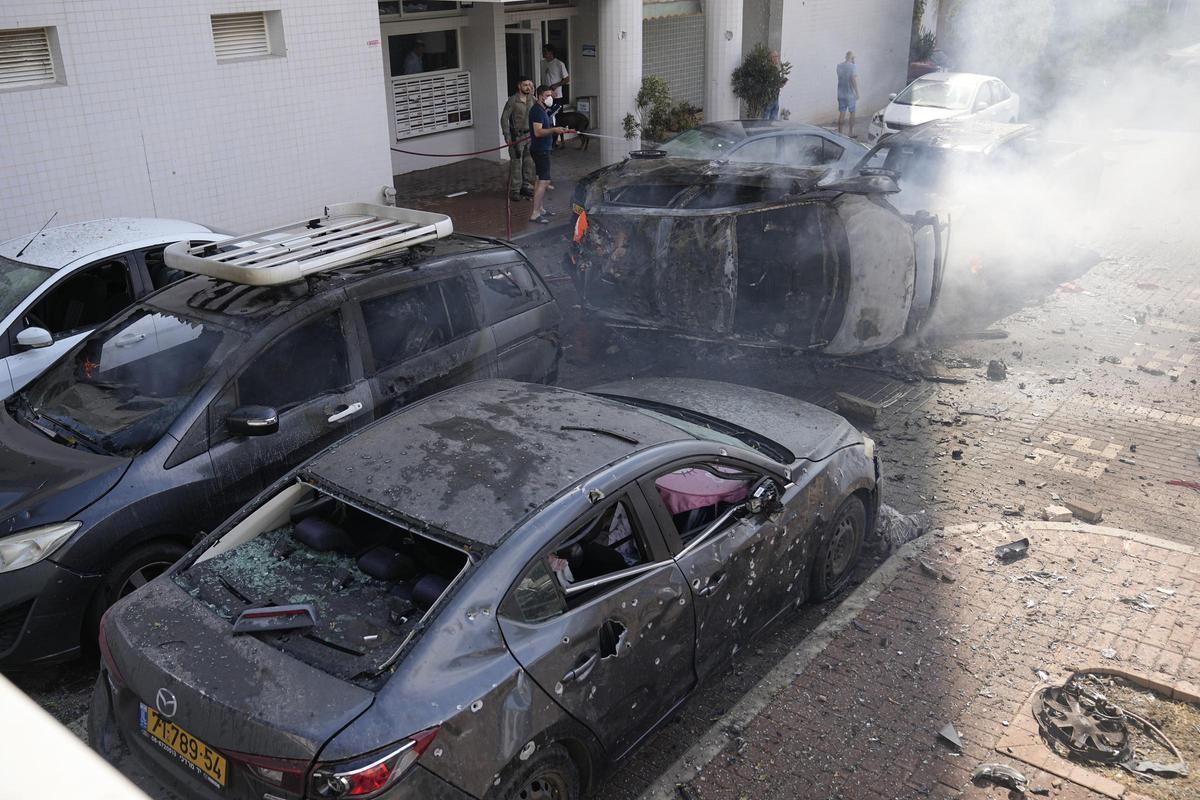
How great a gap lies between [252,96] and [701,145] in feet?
18.0

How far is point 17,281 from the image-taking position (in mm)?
7090

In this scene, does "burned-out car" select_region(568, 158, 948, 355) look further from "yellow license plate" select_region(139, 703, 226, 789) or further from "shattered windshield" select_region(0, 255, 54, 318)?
"yellow license plate" select_region(139, 703, 226, 789)

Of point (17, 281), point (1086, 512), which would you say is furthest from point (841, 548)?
point (17, 281)

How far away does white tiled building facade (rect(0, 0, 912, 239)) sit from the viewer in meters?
9.88

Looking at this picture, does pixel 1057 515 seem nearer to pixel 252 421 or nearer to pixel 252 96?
pixel 252 421

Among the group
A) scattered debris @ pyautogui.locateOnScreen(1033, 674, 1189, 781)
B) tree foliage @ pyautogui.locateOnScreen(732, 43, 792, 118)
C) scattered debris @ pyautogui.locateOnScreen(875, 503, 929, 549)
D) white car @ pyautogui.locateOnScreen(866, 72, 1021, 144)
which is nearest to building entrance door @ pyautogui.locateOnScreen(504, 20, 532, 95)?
tree foliage @ pyautogui.locateOnScreen(732, 43, 792, 118)

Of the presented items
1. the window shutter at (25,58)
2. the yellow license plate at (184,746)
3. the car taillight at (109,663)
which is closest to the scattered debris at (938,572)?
the yellow license plate at (184,746)

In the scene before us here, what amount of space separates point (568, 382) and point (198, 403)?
4230 millimetres

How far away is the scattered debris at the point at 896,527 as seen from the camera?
6.40 metres

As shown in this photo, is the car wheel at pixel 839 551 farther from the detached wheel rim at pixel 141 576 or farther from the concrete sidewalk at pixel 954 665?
the detached wheel rim at pixel 141 576

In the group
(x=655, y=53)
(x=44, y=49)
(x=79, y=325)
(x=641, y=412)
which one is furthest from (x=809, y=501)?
(x=655, y=53)

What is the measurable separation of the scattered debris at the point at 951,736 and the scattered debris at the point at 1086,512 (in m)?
2.71

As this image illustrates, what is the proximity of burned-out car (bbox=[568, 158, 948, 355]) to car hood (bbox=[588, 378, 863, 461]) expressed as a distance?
239 centimetres

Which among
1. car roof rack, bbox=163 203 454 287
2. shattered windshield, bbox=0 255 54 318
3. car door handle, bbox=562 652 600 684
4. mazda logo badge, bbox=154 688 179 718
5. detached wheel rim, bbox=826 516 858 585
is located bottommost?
detached wheel rim, bbox=826 516 858 585
